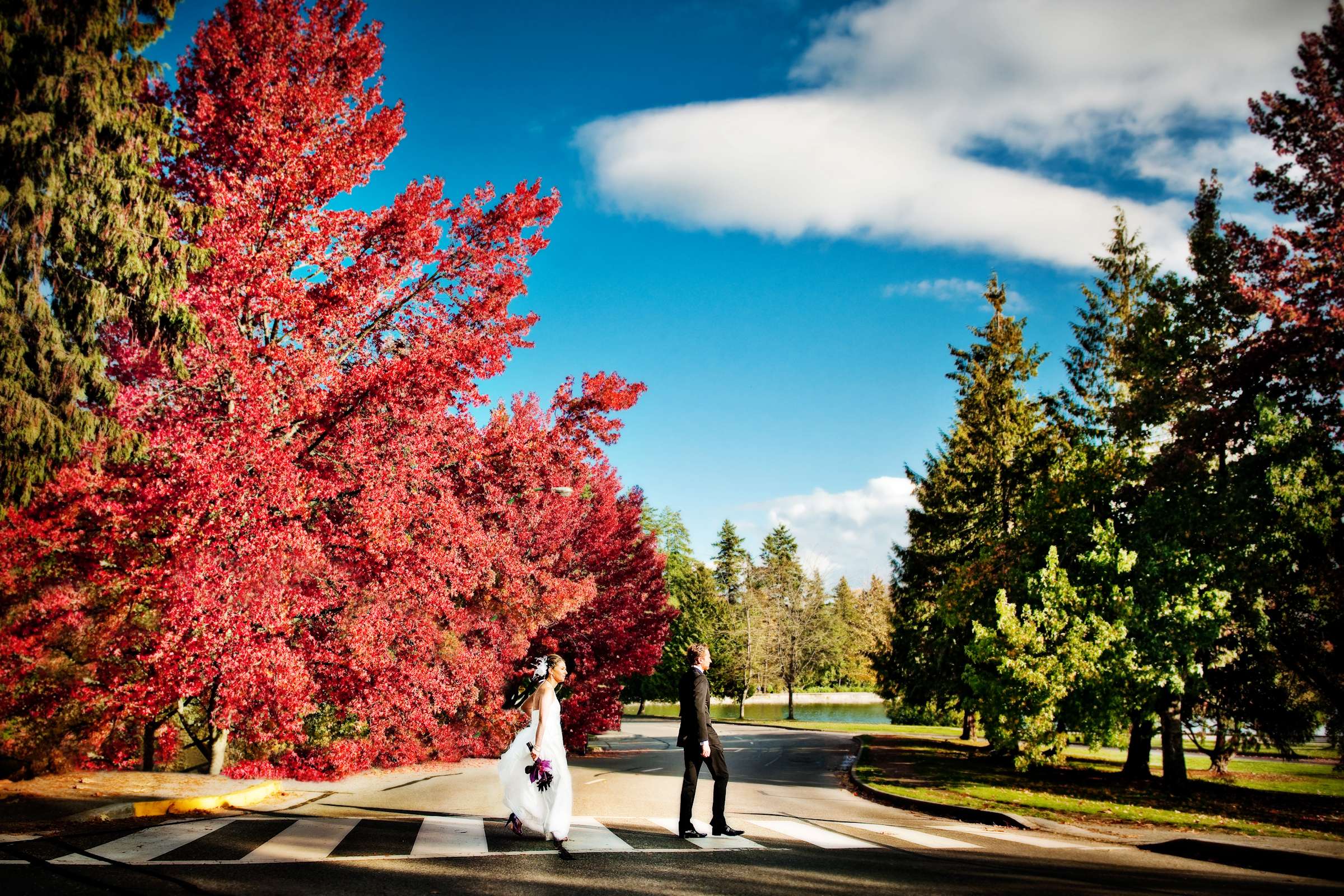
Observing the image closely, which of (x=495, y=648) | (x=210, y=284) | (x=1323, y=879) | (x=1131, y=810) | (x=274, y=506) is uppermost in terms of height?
(x=210, y=284)

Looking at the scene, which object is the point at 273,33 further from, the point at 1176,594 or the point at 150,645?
the point at 1176,594

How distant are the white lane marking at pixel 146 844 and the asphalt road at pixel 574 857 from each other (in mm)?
29

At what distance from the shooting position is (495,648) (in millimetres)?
18703

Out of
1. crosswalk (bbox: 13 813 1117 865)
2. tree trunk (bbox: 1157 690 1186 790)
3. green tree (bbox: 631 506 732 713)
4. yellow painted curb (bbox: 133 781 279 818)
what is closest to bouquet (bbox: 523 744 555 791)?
crosswalk (bbox: 13 813 1117 865)

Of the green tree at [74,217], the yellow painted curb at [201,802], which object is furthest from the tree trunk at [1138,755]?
the green tree at [74,217]

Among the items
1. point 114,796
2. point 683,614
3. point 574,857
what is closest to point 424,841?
point 574,857

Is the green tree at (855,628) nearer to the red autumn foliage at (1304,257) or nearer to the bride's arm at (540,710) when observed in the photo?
the red autumn foliage at (1304,257)

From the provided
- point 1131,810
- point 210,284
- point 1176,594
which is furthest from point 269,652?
point 1176,594

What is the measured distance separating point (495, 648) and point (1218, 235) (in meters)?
20.9

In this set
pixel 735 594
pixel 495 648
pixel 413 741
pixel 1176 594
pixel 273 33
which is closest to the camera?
pixel 273 33

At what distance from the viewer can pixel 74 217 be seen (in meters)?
13.4

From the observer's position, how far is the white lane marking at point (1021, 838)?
9.67 metres

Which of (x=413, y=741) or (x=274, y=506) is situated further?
(x=413, y=741)

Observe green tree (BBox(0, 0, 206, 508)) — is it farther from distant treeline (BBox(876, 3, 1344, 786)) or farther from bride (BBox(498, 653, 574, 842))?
distant treeline (BBox(876, 3, 1344, 786))
